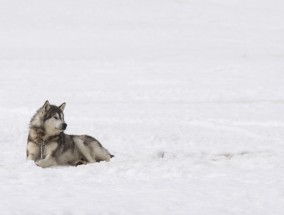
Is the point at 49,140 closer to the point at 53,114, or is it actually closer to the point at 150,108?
the point at 53,114

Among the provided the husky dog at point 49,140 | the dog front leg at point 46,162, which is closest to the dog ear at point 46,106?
the husky dog at point 49,140

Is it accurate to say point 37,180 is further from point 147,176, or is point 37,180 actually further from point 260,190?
point 260,190

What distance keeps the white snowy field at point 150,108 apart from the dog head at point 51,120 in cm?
69

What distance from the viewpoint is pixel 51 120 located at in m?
10.1

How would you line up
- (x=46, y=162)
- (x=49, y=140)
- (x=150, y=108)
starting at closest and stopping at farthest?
(x=46, y=162) < (x=49, y=140) < (x=150, y=108)

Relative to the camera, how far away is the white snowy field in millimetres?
8023

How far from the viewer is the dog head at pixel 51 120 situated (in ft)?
32.8

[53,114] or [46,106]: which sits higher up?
[46,106]

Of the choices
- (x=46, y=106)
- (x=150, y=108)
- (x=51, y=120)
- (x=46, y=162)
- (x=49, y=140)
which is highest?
(x=46, y=106)

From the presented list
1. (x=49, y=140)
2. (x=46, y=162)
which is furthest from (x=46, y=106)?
(x=46, y=162)

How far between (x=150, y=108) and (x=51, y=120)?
7926mm

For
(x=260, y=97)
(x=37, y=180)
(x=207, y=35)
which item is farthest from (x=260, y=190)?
(x=207, y=35)

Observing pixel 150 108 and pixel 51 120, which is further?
pixel 150 108

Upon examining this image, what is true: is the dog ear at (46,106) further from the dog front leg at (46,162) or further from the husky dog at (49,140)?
the dog front leg at (46,162)
